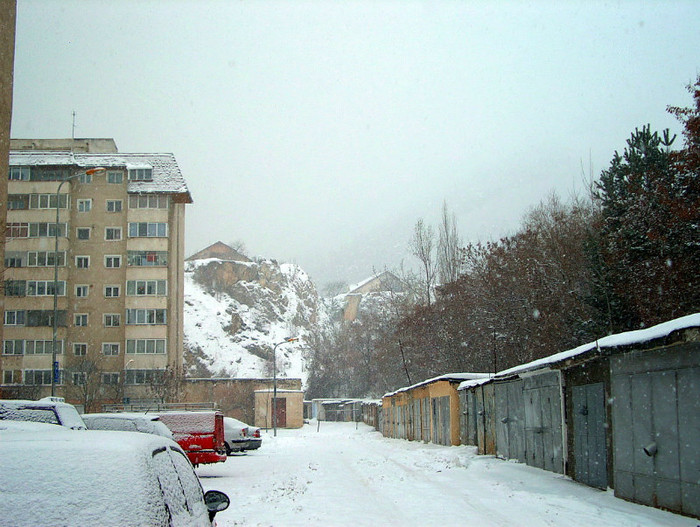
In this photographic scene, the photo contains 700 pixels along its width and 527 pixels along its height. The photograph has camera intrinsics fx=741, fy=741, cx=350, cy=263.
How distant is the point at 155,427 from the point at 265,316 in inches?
5241

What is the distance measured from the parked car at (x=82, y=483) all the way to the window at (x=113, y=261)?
206 feet

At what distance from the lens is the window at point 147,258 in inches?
2516

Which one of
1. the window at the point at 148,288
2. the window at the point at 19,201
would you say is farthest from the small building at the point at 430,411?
the window at the point at 19,201

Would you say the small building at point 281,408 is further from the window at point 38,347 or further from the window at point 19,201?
the window at point 19,201

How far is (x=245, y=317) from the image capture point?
14100 cm

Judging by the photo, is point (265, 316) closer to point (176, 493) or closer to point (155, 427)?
point (155, 427)

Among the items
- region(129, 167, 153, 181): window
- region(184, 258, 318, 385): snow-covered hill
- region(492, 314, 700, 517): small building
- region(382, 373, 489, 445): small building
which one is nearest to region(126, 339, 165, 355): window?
region(129, 167, 153, 181): window

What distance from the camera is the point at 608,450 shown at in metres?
13.8

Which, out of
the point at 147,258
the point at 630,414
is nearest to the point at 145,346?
the point at 147,258

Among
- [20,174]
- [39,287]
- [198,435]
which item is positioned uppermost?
[20,174]

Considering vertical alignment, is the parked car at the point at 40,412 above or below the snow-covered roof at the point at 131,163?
below

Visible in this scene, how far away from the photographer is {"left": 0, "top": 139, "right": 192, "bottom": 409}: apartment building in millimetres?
61969

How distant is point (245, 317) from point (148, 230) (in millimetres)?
77842

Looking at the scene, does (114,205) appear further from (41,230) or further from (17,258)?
(17,258)
